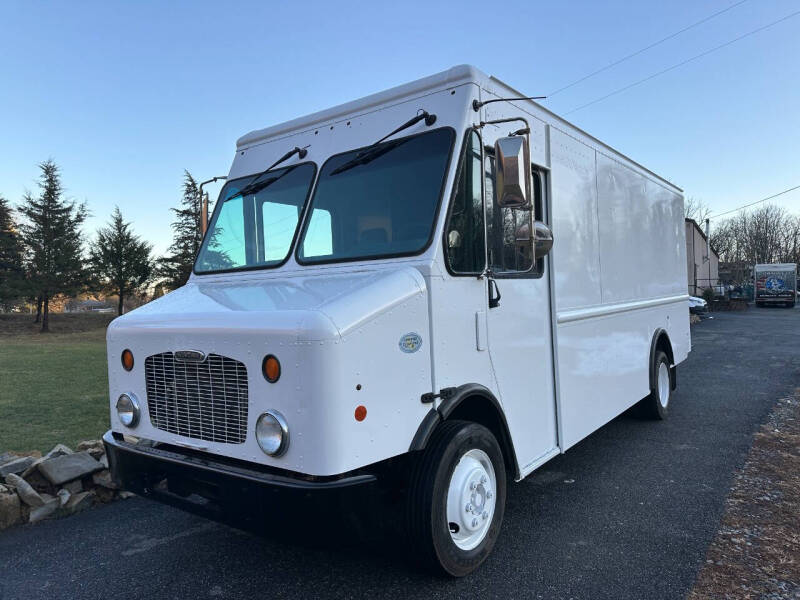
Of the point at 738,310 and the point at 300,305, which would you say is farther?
the point at 738,310

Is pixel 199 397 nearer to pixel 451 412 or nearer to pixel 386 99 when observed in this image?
pixel 451 412

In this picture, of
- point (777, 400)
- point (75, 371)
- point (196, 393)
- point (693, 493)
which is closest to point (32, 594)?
point (196, 393)

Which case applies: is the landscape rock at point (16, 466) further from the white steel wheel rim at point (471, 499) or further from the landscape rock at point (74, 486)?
the white steel wheel rim at point (471, 499)

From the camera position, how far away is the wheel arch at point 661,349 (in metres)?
6.53

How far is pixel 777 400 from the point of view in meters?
8.02

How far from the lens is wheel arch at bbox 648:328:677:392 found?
6.53 m

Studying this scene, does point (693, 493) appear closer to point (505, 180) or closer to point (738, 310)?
point (505, 180)

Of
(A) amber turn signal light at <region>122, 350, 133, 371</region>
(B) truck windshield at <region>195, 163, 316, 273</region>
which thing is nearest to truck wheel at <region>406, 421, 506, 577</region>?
(B) truck windshield at <region>195, 163, 316, 273</region>

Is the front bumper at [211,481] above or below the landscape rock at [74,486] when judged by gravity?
above

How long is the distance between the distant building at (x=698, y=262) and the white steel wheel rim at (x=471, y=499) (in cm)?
4328

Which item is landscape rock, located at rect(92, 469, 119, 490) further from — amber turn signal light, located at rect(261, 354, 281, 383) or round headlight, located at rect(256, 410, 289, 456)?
amber turn signal light, located at rect(261, 354, 281, 383)

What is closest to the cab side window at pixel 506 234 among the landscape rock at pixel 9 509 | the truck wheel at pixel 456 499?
the truck wheel at pixel 456 499

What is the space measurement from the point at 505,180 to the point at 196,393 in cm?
202

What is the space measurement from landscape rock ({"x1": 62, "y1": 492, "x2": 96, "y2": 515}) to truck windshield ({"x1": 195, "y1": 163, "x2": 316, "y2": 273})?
2.11m
